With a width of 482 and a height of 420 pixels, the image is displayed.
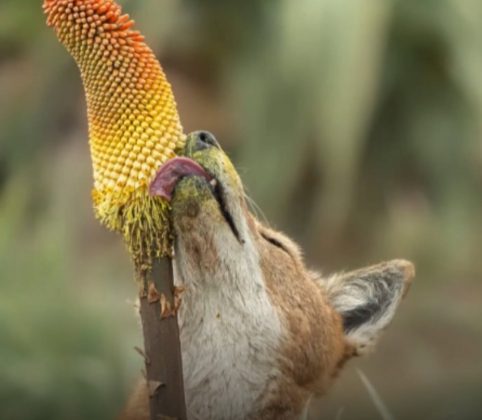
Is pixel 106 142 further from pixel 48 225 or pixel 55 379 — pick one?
pixel 48 225

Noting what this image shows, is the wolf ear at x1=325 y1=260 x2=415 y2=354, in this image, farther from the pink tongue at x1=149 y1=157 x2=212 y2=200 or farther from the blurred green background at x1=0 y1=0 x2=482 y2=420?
the blurred green background at x1=0 y1=0 x2=482 y2=420

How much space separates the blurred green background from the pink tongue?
565cm

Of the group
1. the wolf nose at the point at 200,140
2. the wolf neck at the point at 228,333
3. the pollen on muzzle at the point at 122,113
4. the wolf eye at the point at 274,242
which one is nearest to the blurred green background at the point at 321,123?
the wolf eye at the point at 274,242

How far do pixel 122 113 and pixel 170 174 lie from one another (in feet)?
0.68

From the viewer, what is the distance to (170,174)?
3666 millimetres

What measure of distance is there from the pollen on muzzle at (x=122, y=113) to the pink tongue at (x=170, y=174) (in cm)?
1

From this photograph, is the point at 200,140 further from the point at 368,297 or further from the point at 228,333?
the point at 368,297

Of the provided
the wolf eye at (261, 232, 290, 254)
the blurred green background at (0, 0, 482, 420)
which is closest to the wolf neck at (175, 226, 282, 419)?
the wolf eye at (261, 232, 290, 254)

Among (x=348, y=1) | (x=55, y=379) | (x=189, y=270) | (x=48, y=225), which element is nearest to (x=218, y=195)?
(x=189, y=270)

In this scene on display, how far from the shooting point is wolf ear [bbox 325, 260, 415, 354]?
204 inches

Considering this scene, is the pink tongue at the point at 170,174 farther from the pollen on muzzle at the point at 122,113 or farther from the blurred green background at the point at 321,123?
the blurred green background at the point at 321,123

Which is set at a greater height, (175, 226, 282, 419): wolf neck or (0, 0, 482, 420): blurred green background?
(175, 226, 282, 419): wolf neck

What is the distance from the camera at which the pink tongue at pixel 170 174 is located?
362cm

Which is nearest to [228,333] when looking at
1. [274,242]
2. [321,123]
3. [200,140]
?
[274,242]
